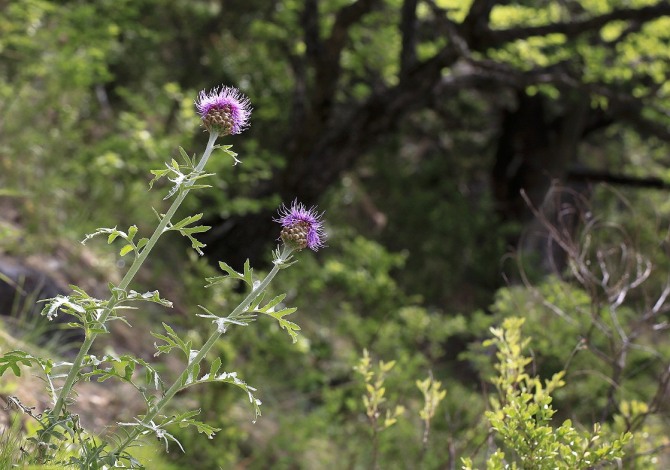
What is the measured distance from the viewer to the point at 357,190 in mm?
11992


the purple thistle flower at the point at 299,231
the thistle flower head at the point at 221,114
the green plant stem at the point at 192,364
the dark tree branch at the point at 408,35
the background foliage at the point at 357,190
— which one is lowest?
the background foliage at the point at 357,190

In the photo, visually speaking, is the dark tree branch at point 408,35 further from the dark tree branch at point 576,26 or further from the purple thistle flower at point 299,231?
the purple thistle flower at point 299,231

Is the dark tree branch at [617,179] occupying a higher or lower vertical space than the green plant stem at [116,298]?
lower

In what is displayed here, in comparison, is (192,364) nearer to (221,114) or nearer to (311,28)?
(221,114)

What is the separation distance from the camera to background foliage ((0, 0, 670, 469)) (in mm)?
5969

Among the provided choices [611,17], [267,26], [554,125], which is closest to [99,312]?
[611,17]

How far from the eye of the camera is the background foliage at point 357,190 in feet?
19.6

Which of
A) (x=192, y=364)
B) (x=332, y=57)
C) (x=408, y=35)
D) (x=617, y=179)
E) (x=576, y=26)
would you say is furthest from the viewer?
(x=617, y=179)

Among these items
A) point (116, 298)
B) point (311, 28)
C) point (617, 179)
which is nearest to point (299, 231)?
point (116, 298)

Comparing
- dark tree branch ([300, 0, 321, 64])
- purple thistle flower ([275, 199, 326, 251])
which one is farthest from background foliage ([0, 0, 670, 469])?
purple thistle flower ([275, 199, 326, 251])

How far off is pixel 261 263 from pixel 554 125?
19.4 ft

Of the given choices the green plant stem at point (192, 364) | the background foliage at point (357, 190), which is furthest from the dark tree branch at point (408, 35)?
the green plant stem at point (192, 364)

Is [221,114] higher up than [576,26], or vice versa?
[221,114]

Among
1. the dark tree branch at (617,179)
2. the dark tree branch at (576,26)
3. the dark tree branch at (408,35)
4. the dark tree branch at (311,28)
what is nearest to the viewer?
the dark tree branch at (576,26)
